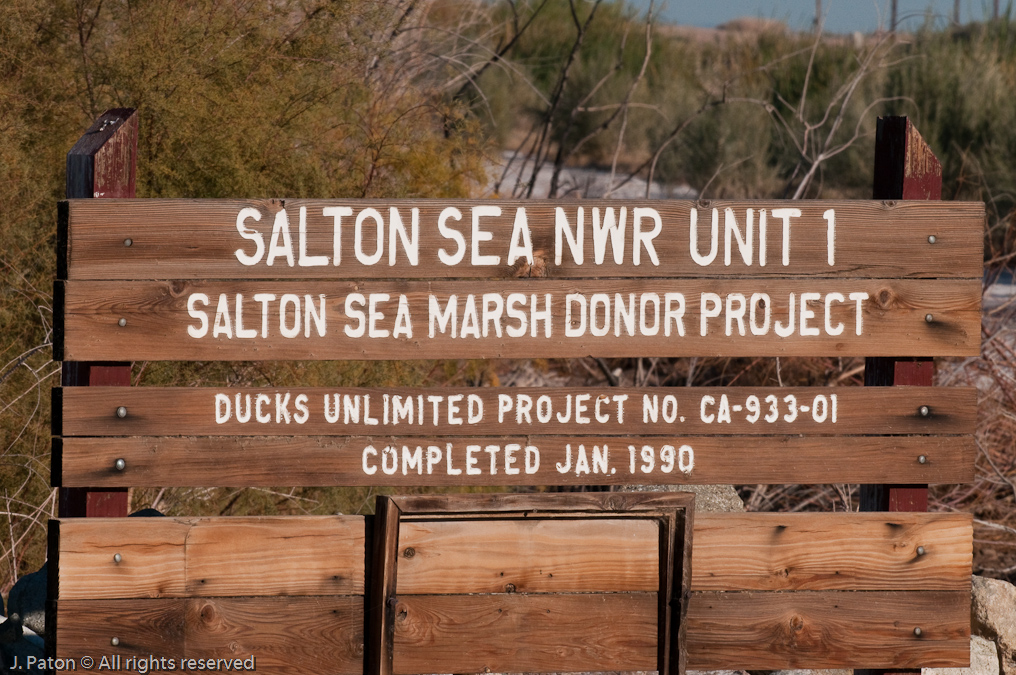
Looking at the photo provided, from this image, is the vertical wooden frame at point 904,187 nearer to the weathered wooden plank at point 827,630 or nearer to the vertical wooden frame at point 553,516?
the weathered wooden plank at point 827,630

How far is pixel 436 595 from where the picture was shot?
3.24 m

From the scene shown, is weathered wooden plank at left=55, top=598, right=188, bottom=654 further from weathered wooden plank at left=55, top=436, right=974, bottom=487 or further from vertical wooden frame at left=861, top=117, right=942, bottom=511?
vertical wooden frame at left=861, top=117, right=942, bottom=511

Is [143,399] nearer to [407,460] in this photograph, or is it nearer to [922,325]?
[407,460]

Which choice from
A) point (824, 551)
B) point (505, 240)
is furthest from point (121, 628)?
point (824, 551)

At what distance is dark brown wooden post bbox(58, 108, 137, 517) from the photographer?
3.18 m

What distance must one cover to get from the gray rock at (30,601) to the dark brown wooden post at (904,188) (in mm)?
3051

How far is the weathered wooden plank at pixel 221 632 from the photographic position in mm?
3152

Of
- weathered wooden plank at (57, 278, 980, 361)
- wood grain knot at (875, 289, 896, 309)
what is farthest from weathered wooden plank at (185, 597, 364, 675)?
wood grain knot at (875, 289, 896, 309)

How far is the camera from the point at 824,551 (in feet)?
10.9

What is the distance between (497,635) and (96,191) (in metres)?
1.79

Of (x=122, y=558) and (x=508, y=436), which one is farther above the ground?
(x=508, y=436)

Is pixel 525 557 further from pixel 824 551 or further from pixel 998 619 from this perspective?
pixel 998 619

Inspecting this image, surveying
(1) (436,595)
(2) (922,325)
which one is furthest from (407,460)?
(2) (922,325)

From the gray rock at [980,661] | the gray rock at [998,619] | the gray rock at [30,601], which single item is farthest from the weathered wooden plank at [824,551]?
the gray rock at [30,601]
